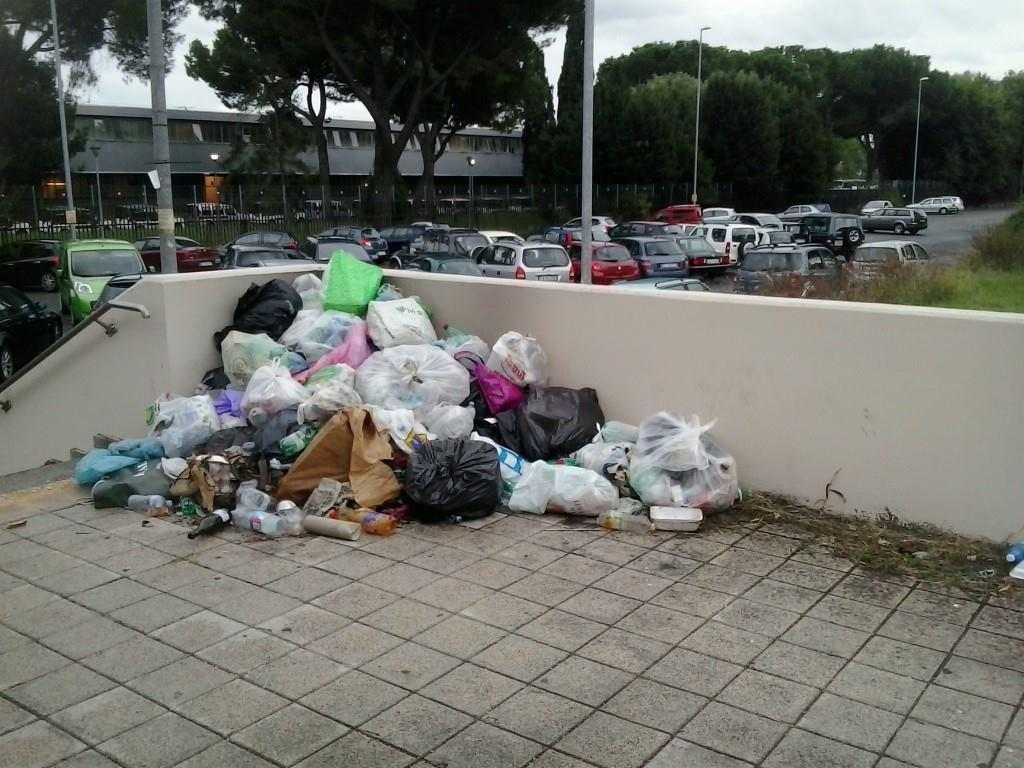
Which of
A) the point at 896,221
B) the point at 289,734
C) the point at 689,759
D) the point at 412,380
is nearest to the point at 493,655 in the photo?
the point at 289,734

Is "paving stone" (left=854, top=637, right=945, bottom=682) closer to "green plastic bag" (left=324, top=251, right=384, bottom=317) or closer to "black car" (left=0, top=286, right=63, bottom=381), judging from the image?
"green plastic bag" (left=324, top=251, right=384, bottom=317)

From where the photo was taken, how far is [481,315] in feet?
26.6

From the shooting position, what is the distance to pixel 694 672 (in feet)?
13.6

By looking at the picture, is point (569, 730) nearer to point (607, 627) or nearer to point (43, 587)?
point (607, 627)

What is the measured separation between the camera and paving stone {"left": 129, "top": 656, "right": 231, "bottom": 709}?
13.1ft

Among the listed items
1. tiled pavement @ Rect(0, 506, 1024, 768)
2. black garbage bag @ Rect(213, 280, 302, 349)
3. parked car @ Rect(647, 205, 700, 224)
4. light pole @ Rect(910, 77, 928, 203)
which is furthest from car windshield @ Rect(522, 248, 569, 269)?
light pole @ Rect(910, 77, 928, 203)

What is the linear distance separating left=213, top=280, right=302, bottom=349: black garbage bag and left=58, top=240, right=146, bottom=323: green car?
13.6 m

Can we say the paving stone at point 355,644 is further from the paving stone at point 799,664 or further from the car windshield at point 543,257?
the car windshield at point 543,257

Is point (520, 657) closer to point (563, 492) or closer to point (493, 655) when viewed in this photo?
point (493, 655)

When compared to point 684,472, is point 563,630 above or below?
below

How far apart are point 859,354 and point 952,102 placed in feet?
261

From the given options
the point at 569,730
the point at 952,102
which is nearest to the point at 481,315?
the point at 569,730

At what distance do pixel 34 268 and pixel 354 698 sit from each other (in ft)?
99.6

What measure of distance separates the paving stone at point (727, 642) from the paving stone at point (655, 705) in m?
0.40
